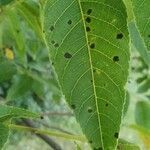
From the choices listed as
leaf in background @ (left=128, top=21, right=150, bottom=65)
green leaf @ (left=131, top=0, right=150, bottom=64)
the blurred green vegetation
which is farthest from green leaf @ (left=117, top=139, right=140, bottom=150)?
green leaf @ (left=131, top=0, right=150, bottom=64)

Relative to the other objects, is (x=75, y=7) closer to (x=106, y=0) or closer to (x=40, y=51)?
(x=106, y=0)

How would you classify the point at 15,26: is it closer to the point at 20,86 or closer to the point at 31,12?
the point at 31,12

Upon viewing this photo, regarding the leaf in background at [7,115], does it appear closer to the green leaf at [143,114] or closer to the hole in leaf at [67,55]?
the hole in leaf at [67,55]

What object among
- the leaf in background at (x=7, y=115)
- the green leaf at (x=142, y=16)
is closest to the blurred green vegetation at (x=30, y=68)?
the leaf in background at (x=7, y=115)

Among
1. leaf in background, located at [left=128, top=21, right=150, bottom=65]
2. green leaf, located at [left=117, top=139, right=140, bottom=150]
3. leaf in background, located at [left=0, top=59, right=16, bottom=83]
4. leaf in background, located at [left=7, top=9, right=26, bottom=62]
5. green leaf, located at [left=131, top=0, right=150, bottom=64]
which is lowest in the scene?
leaf in background, located at [left=0, top=59, right=16, bottom=83]

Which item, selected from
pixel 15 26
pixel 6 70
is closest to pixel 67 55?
pixel 15 26

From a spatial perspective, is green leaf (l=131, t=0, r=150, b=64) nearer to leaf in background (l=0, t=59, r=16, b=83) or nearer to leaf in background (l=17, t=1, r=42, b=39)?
leaf in background (l=17, t=1, r=42, b=39)
